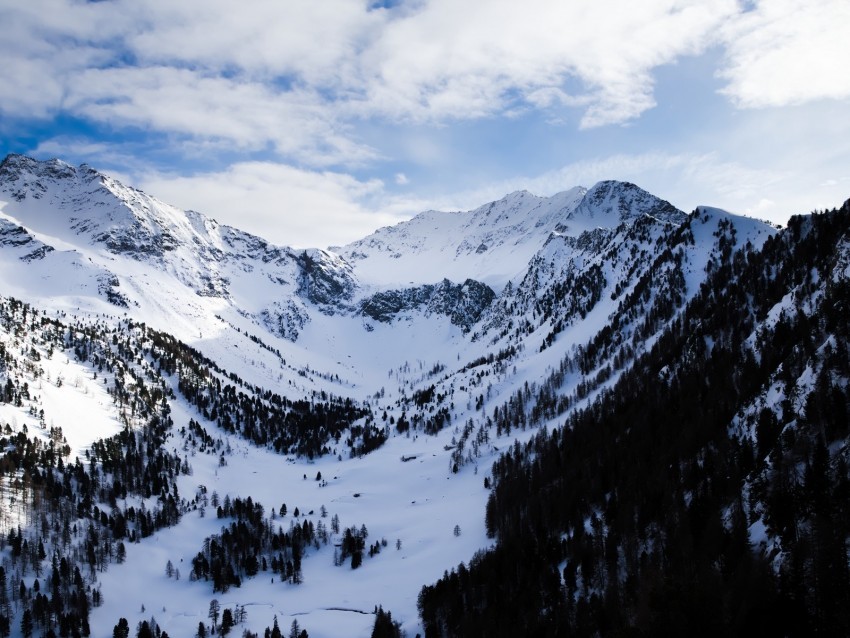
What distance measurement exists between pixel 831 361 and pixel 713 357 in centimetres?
6119

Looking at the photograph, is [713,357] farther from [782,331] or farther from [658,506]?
[658,506]

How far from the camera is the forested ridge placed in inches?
2635

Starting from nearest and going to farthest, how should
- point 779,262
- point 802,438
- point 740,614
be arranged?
point 740,614 < point 802,438 < point 779,262

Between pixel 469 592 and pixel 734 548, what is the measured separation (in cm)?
5369

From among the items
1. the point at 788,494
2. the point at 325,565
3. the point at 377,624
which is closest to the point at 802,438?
the point at 788,494

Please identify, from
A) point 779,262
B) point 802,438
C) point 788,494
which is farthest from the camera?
point 779,262

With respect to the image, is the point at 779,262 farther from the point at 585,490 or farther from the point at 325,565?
the point at 325,565

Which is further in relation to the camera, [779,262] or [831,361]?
[779,262]

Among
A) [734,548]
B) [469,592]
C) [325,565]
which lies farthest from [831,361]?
[325,565]

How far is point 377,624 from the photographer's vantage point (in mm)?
111250

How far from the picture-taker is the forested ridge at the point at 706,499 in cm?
6694

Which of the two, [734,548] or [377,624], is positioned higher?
[734,548]

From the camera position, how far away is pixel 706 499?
93.8m

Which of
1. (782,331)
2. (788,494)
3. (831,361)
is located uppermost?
(782,331)
